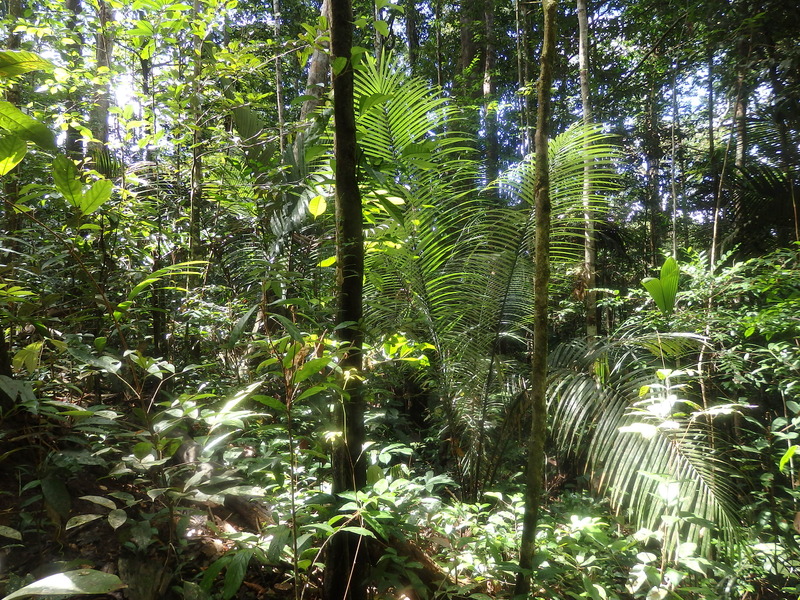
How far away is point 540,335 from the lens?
5.03 ft

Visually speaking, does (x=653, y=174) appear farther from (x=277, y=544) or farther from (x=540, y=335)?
(x=277, y=544)

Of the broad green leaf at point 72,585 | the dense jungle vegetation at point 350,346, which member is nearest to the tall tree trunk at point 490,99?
the dense jungle vegetation at point 350,346

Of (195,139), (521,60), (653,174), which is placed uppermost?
(521,60)

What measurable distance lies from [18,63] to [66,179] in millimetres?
318

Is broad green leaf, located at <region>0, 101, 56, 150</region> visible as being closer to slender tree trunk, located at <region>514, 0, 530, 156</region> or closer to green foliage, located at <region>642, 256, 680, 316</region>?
green foliage, located at <region>642, 256, 680, 316</region>

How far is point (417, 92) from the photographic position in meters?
2.57

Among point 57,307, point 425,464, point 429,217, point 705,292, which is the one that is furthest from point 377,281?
point 705,292

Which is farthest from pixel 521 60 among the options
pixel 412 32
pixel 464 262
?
pixel 464 262

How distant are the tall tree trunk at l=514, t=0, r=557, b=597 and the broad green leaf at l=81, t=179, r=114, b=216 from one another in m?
1.32

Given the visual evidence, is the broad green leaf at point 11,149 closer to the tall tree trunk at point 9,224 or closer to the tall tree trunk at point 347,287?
the tall tree trunk at point 9,224

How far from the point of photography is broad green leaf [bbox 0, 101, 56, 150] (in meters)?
0.86

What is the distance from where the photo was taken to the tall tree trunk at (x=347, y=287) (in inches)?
54.8

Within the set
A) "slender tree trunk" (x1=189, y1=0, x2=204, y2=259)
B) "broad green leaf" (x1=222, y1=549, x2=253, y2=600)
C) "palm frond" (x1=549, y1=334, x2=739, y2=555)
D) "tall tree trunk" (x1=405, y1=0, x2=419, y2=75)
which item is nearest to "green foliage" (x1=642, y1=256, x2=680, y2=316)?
"palm frond" (x1=549, y1=334, x2=739, y2=555)

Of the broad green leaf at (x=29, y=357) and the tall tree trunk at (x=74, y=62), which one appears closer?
the broad green leaf at (x=29, y=357)
